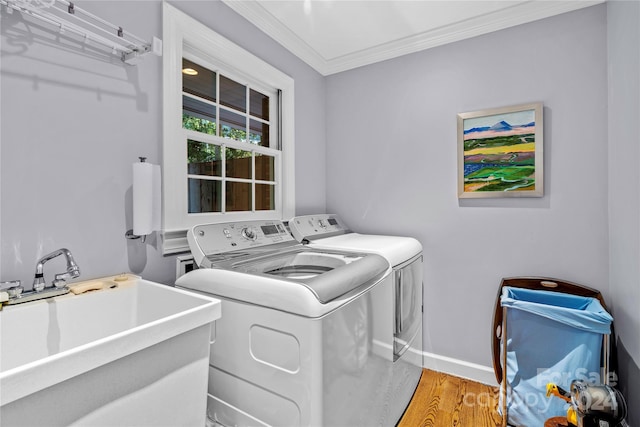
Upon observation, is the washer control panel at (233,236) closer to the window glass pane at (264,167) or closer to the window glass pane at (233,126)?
the window glass pane at (264,167)

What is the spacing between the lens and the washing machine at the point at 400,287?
1.68m

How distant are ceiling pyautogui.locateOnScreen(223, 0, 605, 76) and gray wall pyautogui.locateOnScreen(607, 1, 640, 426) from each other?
0.45 metres

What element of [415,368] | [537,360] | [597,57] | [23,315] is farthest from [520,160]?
[23,315]

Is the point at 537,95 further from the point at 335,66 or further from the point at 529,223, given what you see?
the point at 335,66

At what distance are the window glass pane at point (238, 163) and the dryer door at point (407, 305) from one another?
122cm

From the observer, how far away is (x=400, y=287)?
1.74 metres

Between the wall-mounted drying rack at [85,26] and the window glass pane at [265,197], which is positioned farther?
the window glass pane at [265,197]

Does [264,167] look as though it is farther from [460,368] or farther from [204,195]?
[460,368]

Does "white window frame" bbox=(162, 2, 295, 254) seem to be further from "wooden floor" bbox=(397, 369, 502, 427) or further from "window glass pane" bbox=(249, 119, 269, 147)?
"wooden floor" bbox=(397, 369, 502, 427)

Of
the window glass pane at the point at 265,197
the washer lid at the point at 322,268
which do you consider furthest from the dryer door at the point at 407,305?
the window glass pane at the point at 265,197

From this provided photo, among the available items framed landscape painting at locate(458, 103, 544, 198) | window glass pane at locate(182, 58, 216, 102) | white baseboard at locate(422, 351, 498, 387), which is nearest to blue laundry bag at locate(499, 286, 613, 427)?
white baseboard at locate(422, 351, 498, 387)

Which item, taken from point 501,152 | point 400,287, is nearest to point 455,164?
point 501,152

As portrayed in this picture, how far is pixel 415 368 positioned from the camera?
2023 mm

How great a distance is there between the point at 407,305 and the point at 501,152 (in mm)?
1209
